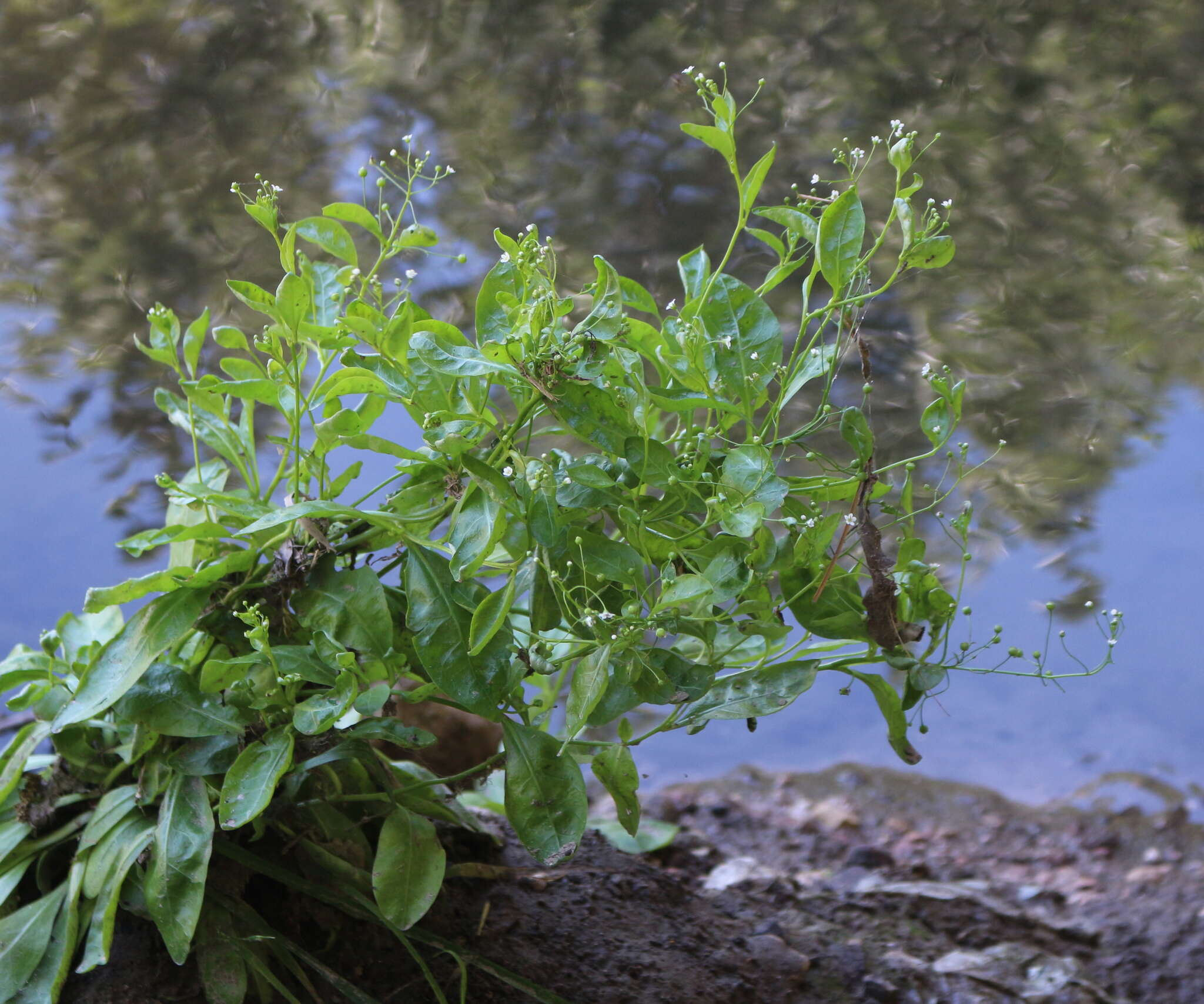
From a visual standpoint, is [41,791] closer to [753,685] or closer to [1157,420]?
[753,685]

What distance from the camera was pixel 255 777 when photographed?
1.84 ft

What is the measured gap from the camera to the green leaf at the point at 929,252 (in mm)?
532

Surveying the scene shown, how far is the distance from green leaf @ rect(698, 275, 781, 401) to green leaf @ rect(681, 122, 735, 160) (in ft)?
0.21

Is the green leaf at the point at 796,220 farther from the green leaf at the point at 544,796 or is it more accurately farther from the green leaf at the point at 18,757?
the green leaf at the point at 18,757

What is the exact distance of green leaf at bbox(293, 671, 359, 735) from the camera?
54 cm

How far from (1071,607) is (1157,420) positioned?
0.84 ft

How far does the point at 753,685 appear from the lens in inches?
24.1

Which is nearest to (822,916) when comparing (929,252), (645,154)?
(929,252)

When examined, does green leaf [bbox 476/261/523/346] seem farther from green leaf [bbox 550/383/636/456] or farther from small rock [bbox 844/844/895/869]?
small rock [bbox 844/844/895/869]

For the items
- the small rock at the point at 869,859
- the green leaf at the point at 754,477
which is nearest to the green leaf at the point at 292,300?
the green leaf at the point at 754,477

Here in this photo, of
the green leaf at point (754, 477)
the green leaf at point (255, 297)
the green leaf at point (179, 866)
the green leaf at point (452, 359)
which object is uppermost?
the green leaf at point (255, 297)

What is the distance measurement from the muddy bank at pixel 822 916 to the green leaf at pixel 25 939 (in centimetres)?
4

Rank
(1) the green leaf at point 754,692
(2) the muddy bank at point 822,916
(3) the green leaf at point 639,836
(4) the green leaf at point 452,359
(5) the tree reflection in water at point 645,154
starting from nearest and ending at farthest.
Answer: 1. (4) the green leaf at point 452,359
2. (1) the green leaf at point 754,692
3. (2) the muddy bank at point 822,916
4. (3) the green leaf at point 639,836
5. (5) the tree reflection in water at point 645,154

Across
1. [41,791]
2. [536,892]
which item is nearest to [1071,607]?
[536,892]
